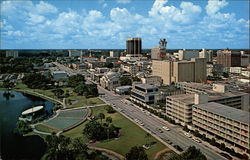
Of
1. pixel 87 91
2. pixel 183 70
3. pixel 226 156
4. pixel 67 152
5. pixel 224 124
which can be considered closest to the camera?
pixel 67 152

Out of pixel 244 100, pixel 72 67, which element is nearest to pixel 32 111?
pixel 244 100

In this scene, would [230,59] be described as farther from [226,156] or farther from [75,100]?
[226,156]

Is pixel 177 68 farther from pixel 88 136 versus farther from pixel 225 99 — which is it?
pixel 88 136

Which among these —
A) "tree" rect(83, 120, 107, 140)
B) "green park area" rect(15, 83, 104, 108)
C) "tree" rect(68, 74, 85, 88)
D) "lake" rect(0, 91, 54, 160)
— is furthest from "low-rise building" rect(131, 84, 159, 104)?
"tree" rect(68, 74, 85, 88)

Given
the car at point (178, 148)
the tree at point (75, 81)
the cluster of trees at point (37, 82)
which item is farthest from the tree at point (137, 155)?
the cluster of trees at point (37, 82)

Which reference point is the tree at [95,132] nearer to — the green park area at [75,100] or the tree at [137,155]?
the tree at [137,155]

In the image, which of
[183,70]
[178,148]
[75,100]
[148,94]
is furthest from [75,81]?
[178,148]

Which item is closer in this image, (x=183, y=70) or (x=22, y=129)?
(x=22, y=129)
